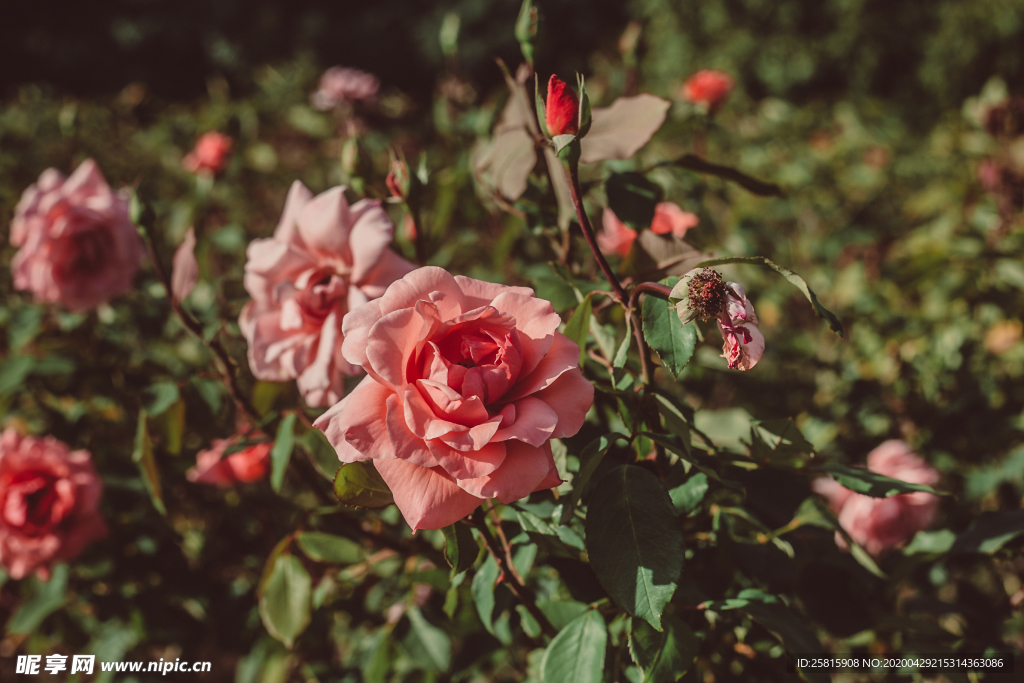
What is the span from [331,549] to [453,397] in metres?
0.46

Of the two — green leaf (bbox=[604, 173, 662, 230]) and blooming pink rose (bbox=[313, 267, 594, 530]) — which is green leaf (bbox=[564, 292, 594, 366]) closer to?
blooming pink rose (bbox=[313, 267, 594, 530])

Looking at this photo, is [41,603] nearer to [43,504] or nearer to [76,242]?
[43,504]

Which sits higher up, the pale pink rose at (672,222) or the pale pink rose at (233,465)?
the pale pink rose at (672,222)

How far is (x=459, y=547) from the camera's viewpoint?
525 mm

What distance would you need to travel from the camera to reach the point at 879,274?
150 centimetres

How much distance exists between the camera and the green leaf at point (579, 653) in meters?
0.57

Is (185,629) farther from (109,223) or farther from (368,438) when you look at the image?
(368,438)

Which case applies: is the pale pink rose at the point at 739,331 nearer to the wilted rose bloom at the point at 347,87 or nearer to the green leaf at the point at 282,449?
the green leaf at the point at 282,449

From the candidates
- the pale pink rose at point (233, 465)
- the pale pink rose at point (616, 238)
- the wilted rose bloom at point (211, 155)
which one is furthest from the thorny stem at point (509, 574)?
the wilted rose bloom at point (211, 155)

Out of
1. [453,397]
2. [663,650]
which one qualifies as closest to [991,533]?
[663,650]

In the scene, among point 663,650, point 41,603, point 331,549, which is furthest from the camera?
point 41,603

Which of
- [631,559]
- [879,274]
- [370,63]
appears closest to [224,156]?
[631,559]

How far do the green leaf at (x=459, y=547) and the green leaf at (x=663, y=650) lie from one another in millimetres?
164

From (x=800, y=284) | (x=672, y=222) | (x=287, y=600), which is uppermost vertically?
(x=800, y=284)
